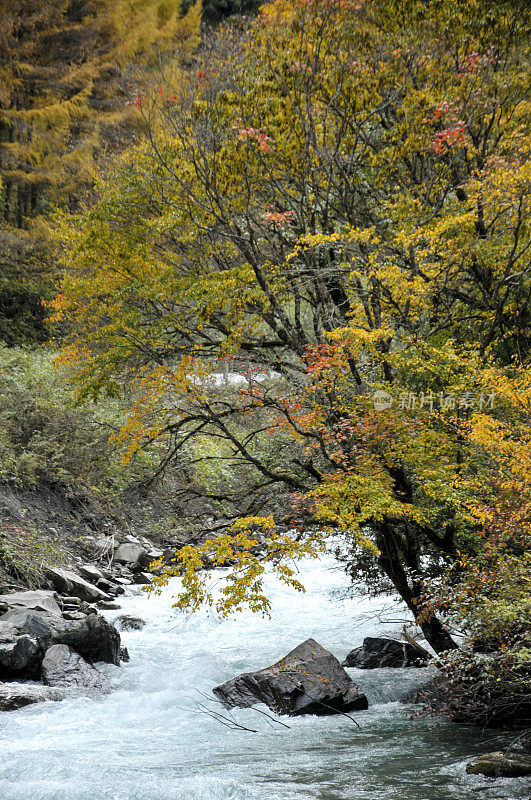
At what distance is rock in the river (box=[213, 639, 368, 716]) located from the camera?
739 centimetres

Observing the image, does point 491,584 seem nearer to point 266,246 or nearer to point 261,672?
point 261,672

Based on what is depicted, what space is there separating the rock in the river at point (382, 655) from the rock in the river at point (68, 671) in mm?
3629

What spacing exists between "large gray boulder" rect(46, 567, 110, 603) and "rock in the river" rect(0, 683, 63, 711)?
3.51m

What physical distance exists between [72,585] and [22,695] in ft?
13.6

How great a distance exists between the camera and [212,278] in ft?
27.8

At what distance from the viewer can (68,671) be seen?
7977mm

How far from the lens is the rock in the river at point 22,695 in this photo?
6.91 metres

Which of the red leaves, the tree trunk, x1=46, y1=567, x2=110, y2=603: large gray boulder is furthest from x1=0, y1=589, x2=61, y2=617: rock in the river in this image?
the red leaves

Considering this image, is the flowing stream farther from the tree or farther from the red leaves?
the red leaves

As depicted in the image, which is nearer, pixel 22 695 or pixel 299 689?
pixel 22 695

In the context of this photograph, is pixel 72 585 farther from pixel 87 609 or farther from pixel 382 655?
pixel 382 655

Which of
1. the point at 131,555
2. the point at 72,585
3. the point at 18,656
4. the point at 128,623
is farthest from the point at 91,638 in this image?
the point at 131,555

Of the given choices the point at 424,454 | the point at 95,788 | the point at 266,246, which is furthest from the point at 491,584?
the point at 266,246

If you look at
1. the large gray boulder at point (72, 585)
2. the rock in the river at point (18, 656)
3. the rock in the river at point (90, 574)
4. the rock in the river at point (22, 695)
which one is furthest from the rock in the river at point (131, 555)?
the rock in the river at point (22, 695)
